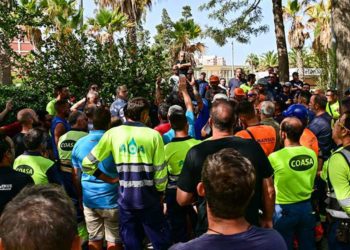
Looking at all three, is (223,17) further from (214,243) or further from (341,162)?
(214,243)

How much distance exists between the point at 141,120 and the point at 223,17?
11.3 metres

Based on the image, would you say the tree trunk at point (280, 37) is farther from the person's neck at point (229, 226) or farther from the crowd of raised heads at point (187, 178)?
the person's neck at point (229, 226)

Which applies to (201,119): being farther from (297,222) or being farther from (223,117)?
(223,117)

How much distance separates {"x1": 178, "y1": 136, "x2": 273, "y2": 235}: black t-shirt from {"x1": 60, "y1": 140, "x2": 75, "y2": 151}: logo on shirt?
2.50 meters

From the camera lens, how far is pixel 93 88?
905cm

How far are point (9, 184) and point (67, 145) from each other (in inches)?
77.0

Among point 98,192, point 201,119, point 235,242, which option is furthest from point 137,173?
point 201,119

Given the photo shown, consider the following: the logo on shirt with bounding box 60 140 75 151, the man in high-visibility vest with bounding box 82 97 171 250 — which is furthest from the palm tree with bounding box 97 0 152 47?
the man in high-visibility vest with bounding box 82 97 171 250

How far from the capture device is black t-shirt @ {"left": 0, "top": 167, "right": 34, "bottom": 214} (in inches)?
142

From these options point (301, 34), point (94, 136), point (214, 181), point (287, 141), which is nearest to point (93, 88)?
point (94, 136)

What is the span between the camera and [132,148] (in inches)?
168

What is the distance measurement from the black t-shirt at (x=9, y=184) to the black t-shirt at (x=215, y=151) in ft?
4.33

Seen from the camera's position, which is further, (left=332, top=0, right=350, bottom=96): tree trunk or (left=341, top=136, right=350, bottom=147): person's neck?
(left=332, top=0, right=350, bottom=96): tree trunk

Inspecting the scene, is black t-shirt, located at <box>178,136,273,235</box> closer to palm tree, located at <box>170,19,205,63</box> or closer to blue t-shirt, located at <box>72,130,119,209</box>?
blue t-shirt, located at <box>72,130,119,209</box>
